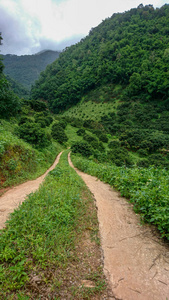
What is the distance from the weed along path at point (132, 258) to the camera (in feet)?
8.64

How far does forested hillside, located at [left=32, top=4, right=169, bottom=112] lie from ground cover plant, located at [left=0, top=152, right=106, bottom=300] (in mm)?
69663

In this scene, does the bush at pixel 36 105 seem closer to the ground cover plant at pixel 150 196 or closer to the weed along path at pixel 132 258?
the ground cover plant at pixel 150 196

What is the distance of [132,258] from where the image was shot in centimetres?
333

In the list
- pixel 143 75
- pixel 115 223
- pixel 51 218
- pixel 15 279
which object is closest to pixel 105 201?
pixel 115 223

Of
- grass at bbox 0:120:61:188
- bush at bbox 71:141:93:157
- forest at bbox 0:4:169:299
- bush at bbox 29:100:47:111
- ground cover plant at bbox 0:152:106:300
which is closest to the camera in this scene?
ground cover plant at bbox 0:152:106:300

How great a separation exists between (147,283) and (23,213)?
3.31 metres

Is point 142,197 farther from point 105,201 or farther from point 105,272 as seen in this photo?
point 105,272

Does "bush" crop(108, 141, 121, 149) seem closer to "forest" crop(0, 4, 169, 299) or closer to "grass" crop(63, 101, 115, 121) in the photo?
"forest" crop(0, 4, 169, 299)

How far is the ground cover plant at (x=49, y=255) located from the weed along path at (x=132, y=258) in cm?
28

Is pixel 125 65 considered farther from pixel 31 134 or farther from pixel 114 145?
pixel 31 134

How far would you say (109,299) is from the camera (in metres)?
2.54

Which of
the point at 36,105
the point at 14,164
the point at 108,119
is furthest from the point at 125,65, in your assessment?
the point at 14,164

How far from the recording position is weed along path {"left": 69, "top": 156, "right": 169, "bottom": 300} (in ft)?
8.64

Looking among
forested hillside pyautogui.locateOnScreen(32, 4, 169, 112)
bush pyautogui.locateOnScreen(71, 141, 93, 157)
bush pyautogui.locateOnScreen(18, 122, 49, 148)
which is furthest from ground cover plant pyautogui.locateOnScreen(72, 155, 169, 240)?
forested hillside pyautogui.locateOnScreen(32, 4, 169, 112)
